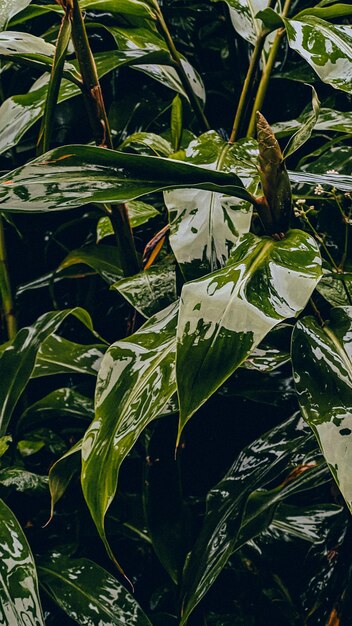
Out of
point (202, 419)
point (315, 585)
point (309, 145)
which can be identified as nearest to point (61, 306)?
point (202, 419)

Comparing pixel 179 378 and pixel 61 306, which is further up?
pixel 179 378

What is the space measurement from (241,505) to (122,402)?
225 mm

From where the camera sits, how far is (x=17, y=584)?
0.59m

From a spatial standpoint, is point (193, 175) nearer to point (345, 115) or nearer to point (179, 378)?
point (179, 378)

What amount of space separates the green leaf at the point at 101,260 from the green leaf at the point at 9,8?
0.30 meters

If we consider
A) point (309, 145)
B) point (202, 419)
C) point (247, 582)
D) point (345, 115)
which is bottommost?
point (247, 582)

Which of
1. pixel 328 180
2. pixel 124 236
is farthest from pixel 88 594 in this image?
pixel 328 180

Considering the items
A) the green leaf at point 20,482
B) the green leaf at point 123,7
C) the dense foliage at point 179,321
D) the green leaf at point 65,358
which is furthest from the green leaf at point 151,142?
the green leaf at point 20,482

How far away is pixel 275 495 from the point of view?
26.4 inches

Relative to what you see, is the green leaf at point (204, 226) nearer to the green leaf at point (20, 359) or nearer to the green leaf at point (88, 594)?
the green leaf at point (20, 359)

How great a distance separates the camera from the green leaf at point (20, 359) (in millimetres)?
751

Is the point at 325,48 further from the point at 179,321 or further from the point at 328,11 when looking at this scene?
the point at 179,321

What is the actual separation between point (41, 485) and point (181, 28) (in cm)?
72

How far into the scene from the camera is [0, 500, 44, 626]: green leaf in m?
0.57
